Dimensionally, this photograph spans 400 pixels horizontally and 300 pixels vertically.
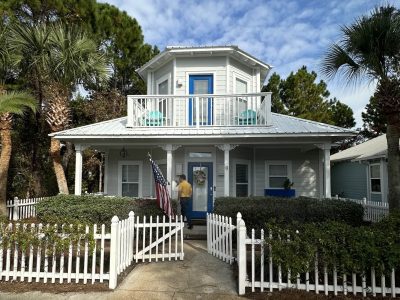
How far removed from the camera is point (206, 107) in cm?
1281

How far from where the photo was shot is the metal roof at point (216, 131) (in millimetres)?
11492

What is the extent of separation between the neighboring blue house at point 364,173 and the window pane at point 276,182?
5.22 m

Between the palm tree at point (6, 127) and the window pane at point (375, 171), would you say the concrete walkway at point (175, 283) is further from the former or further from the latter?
the window pane at point (375, 171)

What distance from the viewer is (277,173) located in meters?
14.4

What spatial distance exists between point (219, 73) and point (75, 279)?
999 centimetres

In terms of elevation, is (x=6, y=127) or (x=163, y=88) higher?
(x=163, y=88)

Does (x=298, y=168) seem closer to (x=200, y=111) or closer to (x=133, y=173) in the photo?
(x=200, y=111)

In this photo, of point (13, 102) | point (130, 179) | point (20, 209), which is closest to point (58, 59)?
point (13, 102)

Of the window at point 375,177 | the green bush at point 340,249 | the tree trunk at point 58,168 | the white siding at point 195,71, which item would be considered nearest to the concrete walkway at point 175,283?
the green bush at point 340,249

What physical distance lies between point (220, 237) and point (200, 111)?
6666 millimetres

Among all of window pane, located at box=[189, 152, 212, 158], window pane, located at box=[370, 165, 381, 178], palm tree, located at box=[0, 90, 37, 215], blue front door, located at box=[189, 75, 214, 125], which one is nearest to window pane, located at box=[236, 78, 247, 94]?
blue front door, located at box=[189, 75, 214, 125]

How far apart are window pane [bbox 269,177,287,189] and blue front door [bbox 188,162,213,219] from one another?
8.70 feet

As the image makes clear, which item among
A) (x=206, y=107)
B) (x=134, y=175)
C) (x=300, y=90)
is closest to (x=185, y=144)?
(x=206, y=107)

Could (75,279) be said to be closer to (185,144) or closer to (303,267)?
(303,267)
